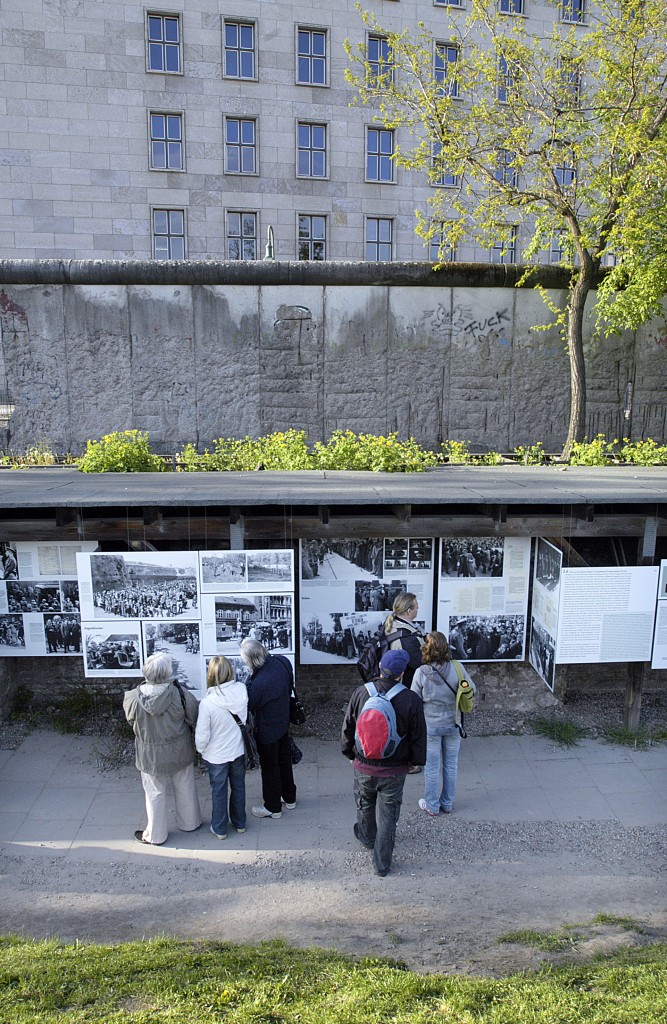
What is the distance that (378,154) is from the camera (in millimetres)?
29047

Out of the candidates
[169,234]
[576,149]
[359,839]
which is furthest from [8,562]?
[169,234]

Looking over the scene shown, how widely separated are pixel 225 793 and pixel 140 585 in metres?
1.93

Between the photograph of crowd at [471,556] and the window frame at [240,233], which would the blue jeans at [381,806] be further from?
the window frame at [240,233]

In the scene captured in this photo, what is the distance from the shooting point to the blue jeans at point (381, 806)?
496cm

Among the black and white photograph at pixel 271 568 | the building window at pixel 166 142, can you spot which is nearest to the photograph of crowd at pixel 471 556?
the black and white photograph at pixel 271 568

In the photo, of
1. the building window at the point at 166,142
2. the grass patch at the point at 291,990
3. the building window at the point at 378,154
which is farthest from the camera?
the building window at the point at 378,154

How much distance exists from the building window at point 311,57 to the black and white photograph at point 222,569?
90.5 ft

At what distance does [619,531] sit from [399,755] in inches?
128

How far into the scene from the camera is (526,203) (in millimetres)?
12227

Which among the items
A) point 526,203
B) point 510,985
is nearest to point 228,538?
point 510,985

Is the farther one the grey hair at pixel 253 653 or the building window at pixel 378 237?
the building window at pixel 378 237

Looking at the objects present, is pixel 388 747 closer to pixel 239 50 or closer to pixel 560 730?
pixel 560 730

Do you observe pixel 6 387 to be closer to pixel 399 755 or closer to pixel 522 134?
pixel 522 134

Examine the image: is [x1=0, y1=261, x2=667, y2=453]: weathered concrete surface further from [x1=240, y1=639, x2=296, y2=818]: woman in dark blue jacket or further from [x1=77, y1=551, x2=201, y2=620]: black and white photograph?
[x1=240, y1=639, x2=296, y2=818]: woman in dark blue jacket
